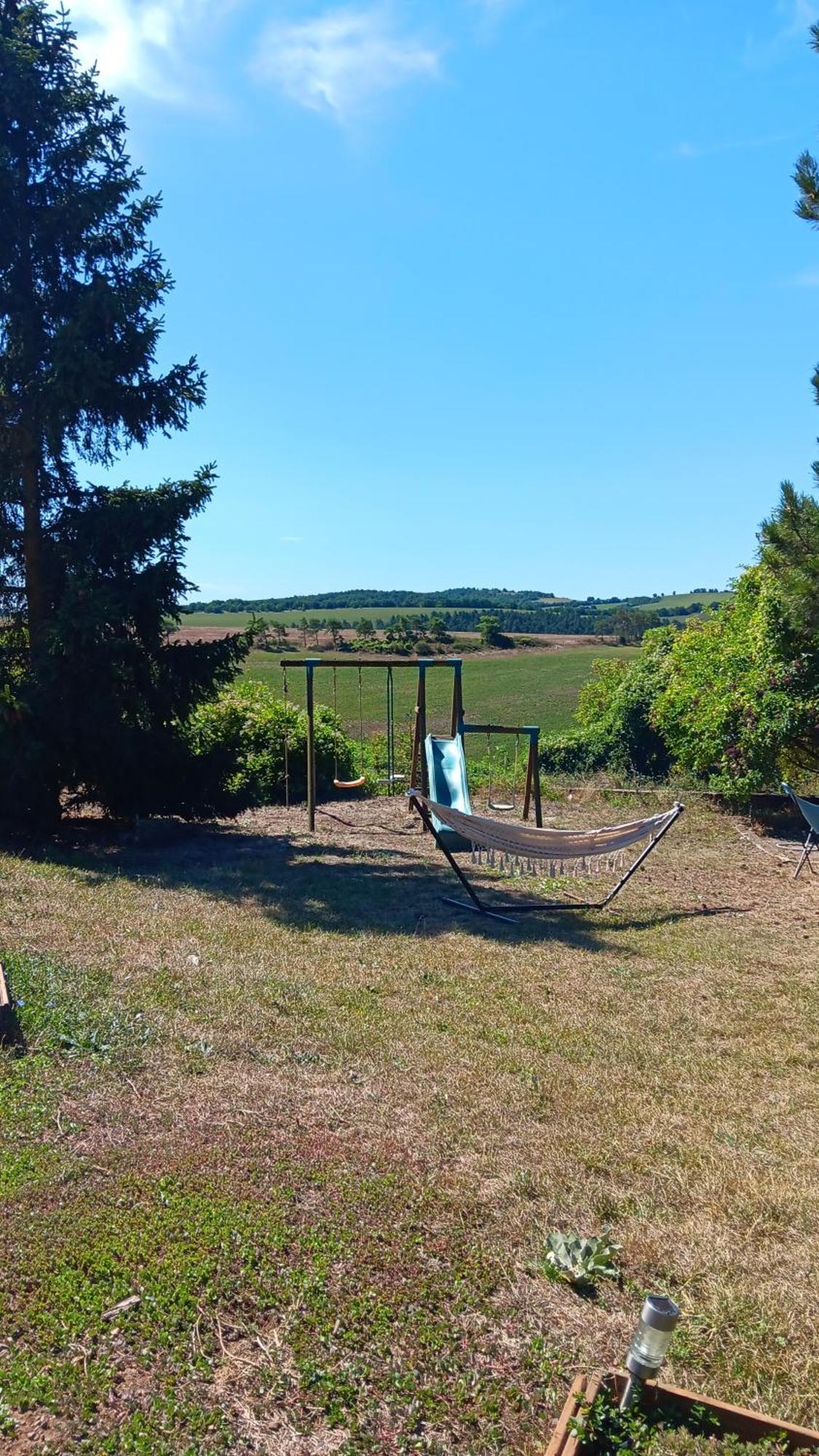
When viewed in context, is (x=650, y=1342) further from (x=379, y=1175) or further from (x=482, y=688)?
(x=482, y=688)

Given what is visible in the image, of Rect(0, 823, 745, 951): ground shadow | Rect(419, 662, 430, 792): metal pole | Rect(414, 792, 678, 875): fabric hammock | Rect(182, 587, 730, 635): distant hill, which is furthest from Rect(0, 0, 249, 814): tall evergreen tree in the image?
Rect(182, 587, 730, 635): distant hill

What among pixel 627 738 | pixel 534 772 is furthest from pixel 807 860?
pixel 627 738

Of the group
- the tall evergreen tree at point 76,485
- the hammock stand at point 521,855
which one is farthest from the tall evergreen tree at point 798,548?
the tall evergreen tree at point 76,485

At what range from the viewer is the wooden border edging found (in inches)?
81.8

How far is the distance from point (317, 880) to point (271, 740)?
16.3 feet

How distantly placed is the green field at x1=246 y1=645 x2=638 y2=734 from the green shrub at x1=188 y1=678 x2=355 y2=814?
7.55 metres

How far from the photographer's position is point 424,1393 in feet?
7.52

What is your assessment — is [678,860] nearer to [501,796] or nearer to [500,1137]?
[501,796]

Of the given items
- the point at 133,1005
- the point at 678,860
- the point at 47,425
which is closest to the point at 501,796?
the point at 678,860

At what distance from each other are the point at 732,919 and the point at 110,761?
5.97 m

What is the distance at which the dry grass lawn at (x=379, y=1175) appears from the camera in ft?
7.60

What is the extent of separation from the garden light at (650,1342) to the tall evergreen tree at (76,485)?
25.2 feet

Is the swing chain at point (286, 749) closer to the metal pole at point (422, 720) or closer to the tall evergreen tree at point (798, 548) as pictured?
the metal pole at point (422, 720)

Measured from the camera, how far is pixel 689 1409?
2180mm
